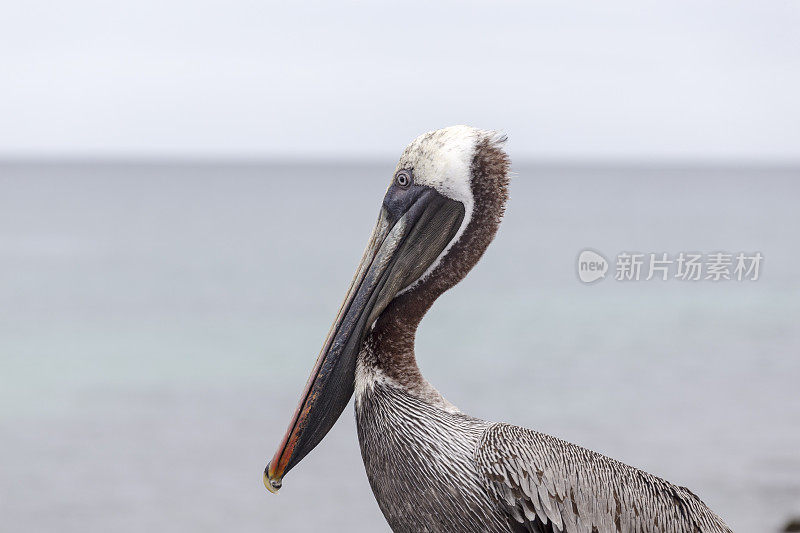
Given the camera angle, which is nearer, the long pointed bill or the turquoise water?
the long pointed bill

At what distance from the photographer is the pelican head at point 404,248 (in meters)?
2.83

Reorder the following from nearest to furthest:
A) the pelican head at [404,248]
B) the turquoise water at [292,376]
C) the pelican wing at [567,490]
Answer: the pelican wing at [567,490] → the pelican head at [404,248] → the turquoise water at [292,376]

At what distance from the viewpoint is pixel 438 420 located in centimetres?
286

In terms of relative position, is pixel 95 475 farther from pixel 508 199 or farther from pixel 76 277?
pixel 76 277

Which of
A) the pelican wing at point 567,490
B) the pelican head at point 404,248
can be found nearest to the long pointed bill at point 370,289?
the pelican head at point 404,248

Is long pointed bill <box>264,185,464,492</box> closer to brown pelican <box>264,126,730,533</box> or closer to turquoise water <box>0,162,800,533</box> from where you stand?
brown pelican <box>264,126,730,533</box>

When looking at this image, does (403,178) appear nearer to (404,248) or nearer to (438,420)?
(404,248)

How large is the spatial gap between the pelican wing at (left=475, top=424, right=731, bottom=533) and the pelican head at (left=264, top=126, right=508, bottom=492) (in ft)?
1.91

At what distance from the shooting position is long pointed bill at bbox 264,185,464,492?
2.89m

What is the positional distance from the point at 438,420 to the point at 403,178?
866 mm

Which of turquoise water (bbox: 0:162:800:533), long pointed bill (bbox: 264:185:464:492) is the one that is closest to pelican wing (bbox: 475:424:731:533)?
long pointed bill (bbox: 264:185:464:492)

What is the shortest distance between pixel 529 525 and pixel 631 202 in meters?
48.8

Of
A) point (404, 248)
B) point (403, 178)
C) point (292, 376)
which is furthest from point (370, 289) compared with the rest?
point (292, 376)

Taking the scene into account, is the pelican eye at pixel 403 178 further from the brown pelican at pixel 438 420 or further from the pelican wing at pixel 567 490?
the pelican wing at pixel 567 490
